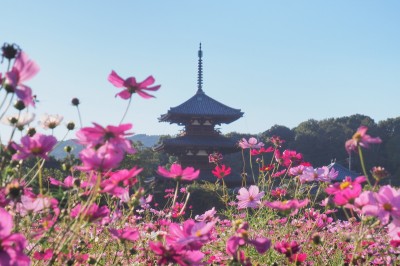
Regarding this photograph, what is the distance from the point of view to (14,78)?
94 centimetres

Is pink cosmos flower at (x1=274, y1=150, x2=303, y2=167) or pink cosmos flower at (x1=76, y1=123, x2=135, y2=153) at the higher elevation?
pink cosmos flower at (x1=76, y1=123, x2=135, y2=153)

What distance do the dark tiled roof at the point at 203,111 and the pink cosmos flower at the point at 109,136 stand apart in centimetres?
1677

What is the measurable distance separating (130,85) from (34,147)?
25cm

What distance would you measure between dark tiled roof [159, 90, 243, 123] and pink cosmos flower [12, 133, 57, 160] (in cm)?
1662

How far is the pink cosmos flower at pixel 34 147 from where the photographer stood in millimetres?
1132

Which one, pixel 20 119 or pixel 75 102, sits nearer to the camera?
pixel 20 119

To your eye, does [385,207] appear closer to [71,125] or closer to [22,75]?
[22,75]

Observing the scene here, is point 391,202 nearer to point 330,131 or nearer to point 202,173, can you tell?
point 202,173

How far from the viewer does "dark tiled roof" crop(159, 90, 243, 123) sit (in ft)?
58.9

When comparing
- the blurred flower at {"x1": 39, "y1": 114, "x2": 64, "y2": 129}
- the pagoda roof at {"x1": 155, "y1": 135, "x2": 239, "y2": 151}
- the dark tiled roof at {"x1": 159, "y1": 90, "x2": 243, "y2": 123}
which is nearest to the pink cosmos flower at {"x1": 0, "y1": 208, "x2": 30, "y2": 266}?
the blurred flower at {"x1": 39, "y1": 114, "x2": 64, "y2": 129}

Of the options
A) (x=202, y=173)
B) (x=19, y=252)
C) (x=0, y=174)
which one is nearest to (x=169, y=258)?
(x=19, y=252)

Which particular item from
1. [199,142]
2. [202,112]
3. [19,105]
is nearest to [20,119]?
[19,105]

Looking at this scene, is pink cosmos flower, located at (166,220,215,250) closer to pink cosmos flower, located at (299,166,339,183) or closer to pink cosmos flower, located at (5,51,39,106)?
pink cosmos flower, located at (5,51,39,106)

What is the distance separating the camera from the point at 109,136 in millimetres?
1003
